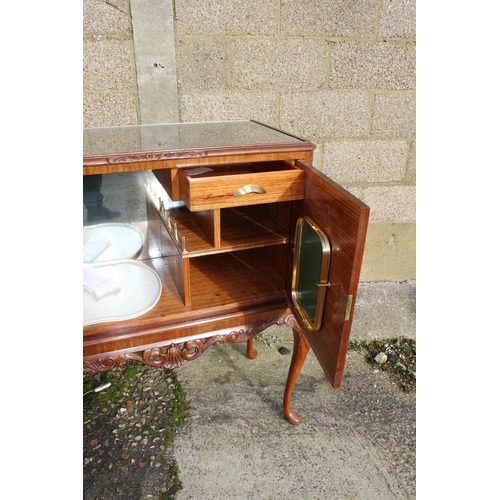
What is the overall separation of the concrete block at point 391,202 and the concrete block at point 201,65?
42.4 inches

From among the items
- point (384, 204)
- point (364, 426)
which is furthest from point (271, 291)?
point (384, 204)

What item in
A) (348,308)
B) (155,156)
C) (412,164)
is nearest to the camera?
(348,308)

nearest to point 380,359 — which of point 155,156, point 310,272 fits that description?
point 310,272

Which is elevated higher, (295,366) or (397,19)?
(397,19)

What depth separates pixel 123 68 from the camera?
6.32 feet

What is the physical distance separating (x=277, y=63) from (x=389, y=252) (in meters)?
1.36

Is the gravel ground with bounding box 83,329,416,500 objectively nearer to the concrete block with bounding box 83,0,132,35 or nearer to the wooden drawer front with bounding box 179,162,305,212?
the wooden drawer front with bounding box 179,162,305,212

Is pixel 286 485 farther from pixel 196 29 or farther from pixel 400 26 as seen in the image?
pixel 400 26

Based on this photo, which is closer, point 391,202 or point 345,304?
point 345,304

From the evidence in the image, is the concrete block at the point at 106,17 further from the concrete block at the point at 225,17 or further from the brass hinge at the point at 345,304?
the brass hinge at the point at 345,304

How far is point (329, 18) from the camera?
2064 millimetres

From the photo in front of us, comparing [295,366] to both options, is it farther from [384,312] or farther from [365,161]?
[365,161]

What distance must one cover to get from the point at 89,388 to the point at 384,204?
195cm

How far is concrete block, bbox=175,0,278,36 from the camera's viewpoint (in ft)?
6.27
